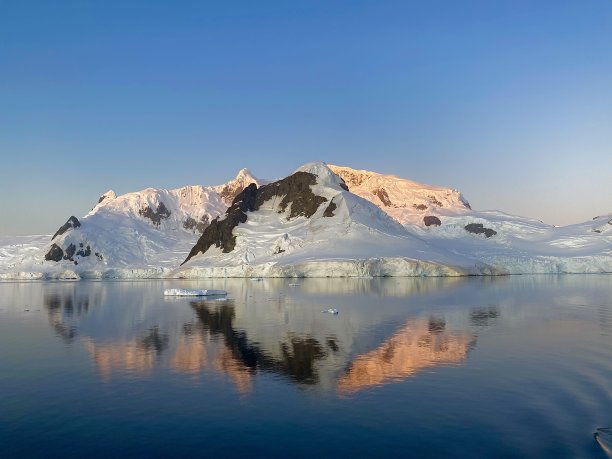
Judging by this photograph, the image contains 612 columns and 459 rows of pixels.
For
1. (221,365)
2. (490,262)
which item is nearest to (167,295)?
(221,365)

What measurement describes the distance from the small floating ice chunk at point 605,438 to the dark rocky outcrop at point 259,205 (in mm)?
149998

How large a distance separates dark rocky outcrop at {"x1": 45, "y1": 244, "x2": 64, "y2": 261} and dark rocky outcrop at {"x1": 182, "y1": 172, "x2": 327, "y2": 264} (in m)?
52.9

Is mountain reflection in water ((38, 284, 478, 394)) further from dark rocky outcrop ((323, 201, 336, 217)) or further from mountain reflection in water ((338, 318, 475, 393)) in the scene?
dark rocky outcrop ((323, 201, 336, 217))

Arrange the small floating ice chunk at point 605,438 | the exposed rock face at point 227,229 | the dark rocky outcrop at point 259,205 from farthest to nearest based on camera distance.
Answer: the dark rocky outcrop at point 259,205
the exposed rock face at point 227,229
the small floating ice chunk at point 605,438

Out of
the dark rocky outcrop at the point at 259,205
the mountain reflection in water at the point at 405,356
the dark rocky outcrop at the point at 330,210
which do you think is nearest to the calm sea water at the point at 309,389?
the mountain reflection in water at the point at 405,356

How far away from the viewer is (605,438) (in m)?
14.9

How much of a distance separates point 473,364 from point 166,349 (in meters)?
16.4

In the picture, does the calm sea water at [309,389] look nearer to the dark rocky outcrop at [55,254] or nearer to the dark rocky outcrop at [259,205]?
the dark rocky outcrop at [259,205]

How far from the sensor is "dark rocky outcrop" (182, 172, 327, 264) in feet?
561

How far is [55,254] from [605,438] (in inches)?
8218

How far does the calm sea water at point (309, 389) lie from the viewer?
15211mm

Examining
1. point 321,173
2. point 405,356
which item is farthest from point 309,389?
point 321,173

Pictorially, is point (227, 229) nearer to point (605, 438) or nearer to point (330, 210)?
point (330, 210)

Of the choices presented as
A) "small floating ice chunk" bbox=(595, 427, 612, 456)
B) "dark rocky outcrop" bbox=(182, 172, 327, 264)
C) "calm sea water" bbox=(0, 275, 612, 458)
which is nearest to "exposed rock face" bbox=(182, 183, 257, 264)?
"dark rocky outcrop" bbox=(182, 172, 327, 264)
